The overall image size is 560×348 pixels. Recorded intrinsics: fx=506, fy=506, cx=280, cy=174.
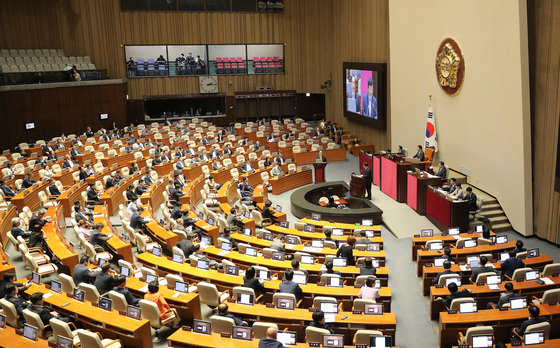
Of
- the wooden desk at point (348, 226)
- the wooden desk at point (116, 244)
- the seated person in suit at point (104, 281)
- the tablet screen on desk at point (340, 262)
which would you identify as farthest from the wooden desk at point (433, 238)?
the seated person in suit at point (104, 281)

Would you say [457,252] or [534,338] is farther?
[457,252]

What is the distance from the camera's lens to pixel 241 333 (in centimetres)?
697

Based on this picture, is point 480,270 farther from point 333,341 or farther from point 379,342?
point 333,341

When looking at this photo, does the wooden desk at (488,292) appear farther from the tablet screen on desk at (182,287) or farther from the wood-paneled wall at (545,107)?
the wood-paneled wall at (545,107)

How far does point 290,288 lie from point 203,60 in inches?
1029

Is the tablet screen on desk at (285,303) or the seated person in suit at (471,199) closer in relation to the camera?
the tablet screen on desk at (285,303)

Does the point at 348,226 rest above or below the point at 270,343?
below

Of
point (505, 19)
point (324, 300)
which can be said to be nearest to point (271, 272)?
point (324, 300)

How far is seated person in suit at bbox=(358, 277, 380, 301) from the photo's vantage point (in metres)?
8.33

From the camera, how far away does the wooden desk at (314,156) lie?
75.7 ft

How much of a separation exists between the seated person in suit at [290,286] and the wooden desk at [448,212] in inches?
261

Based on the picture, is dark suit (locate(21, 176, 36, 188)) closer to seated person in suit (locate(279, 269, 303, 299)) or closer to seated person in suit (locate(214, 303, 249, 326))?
seated person in suit (locate(279, 269, 303, 299))

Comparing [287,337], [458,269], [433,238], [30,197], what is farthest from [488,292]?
[30,197]

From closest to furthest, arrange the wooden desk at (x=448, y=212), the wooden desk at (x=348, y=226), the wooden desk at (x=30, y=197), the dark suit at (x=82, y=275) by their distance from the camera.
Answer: the dark suit at (x=82, y=275)
the wooden desk at (x=348, y=226)
the wooden desk at (x=448, y=212)
the wooden desk at (x=30, y=197)
